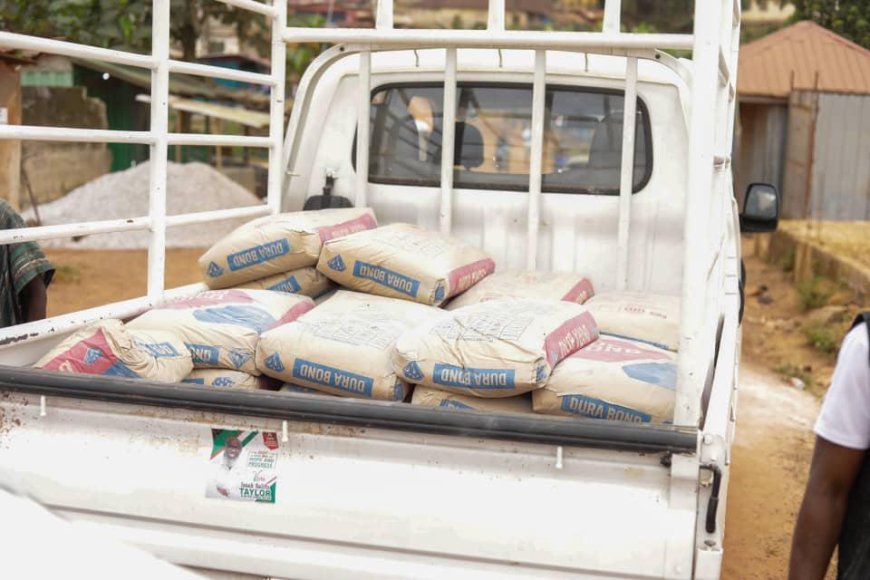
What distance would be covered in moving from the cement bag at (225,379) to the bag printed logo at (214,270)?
26.2 inches

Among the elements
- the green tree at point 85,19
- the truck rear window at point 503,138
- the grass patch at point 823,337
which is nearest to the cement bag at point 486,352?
the truck rear window at point 503,138

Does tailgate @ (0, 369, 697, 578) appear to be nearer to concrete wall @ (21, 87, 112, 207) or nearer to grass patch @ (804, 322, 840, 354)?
grass patch @ (804, 322, 840, 354)

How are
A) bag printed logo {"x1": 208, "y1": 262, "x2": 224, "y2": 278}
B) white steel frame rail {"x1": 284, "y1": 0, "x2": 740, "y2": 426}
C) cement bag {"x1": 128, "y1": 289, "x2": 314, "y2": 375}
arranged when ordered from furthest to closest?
bag printed logo {"x1": 208, "y1": 262, "x2": 224, "y2": 278}, cement bag {"x1": 128, "y1": 289, "x2": 314, "y2": 375}, white steel frame rail {"x1": 284, "y1": 0, "x2": 740, "y2": 426}

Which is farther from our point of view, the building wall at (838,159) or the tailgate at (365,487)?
the building wall at (838,159)

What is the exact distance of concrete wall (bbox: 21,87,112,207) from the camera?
1670cm

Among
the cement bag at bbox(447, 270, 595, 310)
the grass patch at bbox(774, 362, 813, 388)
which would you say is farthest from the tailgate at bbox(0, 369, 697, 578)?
the grass patch at bbox(774, 362, 813, 388)

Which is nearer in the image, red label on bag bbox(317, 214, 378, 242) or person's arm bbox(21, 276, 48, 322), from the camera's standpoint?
red label on bag bbox(317, 214, 378, 242)

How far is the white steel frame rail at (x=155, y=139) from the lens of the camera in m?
3.01

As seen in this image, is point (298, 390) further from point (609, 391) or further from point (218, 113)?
point (218, 113)

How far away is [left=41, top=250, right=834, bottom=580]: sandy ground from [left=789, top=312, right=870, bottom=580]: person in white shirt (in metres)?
2.56

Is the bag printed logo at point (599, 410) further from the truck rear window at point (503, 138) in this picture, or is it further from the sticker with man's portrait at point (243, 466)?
the truck rear window at point (503, 138)

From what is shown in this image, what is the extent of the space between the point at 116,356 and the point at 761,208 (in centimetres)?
302

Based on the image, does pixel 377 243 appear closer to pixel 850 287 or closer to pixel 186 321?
pixel 186 321

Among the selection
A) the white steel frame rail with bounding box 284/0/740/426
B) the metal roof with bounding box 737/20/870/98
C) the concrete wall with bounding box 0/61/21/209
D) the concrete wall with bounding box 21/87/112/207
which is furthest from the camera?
the concrete wall with bounding box 21/87/112/207
